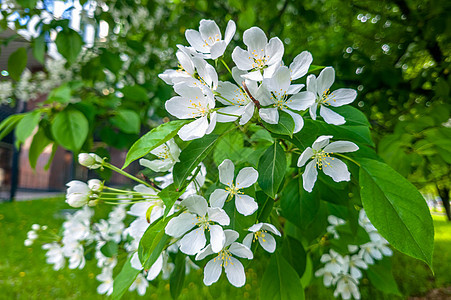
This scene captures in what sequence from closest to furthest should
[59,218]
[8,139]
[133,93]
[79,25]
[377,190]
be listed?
[377,190]
[133,93]
[79,25]
[59,218]
[8,139]

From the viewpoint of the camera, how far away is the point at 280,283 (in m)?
0.84

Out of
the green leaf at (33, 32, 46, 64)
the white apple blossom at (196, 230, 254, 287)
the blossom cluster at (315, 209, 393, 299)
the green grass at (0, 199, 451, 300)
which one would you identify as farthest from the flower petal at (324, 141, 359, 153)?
the green grass at (0, 199, 451, 300)

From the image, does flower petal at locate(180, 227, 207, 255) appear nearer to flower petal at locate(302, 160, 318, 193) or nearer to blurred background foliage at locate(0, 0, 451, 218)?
flower petal at locate(302, 160, 318, 193)

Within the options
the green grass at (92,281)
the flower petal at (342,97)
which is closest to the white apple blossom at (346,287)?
the green grass at (92,281)

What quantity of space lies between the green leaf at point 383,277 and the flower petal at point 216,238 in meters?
1.31

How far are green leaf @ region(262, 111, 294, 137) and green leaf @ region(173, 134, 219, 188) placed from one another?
14cm

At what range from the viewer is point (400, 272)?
399 centimetres

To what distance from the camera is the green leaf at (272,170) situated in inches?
25.8

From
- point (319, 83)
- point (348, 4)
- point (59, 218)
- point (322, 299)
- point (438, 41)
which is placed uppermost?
point (348, 4)

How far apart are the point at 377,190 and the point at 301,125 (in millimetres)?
208

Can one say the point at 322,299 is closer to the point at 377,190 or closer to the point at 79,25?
the point at 377,190

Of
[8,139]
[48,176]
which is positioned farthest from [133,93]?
[48,176]

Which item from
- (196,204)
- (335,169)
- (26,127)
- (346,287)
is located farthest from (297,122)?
(346,287)

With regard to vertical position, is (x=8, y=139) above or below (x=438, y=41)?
below
